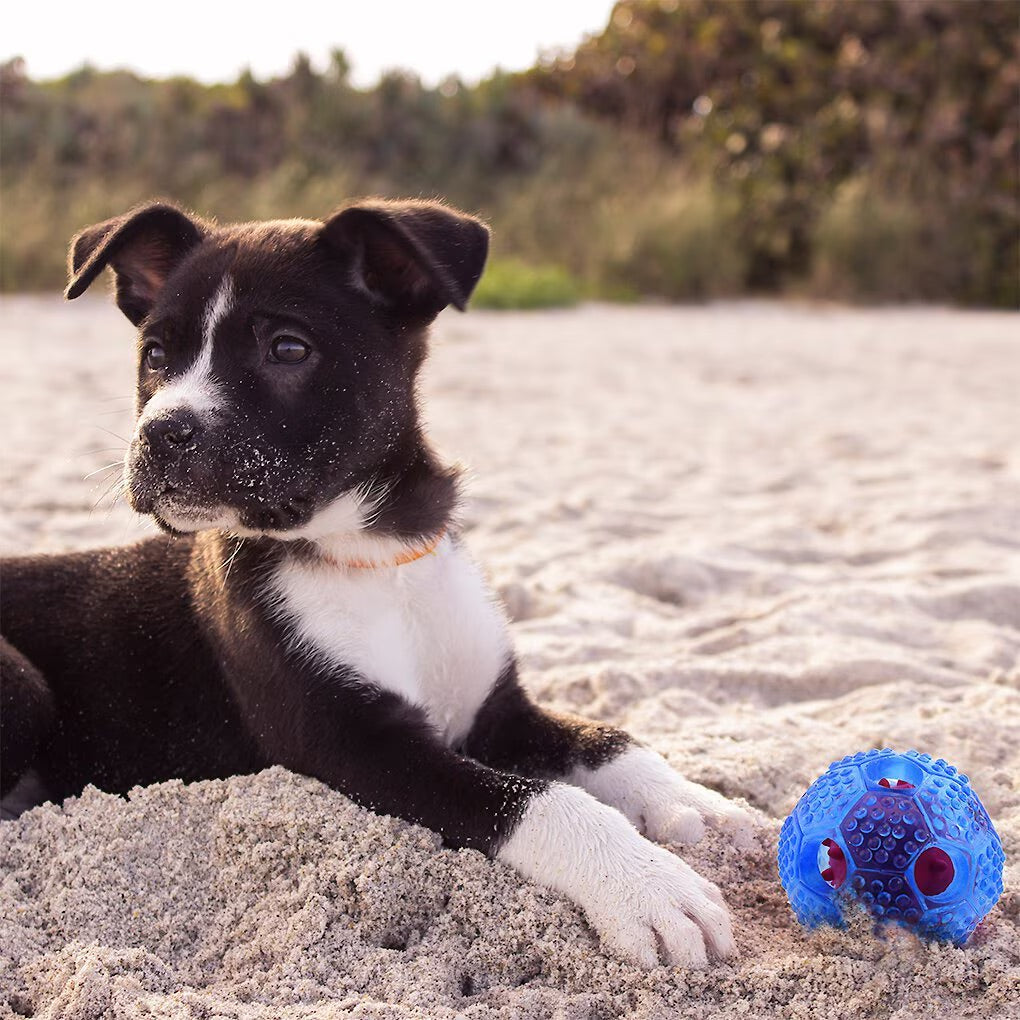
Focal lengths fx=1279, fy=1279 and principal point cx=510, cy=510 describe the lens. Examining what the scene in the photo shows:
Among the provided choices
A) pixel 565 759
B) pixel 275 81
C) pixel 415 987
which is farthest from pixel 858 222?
pixel 415 987

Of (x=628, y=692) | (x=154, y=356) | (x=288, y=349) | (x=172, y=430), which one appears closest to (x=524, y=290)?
(x=628, y=692)

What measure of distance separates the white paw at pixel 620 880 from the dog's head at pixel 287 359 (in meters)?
0.89

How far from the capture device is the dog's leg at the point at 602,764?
9.77 feet

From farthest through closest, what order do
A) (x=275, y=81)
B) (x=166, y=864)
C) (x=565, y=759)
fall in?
(x=275, y=81)
(x=565, y=759)
(x=166, y=864)

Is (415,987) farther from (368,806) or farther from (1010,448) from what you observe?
(1010,448)

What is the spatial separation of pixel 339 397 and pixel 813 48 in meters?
14.9

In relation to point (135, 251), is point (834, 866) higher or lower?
lower

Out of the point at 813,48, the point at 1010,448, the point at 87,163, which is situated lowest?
the point at 1010,448

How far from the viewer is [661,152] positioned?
17.7 m

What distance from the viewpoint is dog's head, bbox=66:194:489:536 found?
284 centimetres

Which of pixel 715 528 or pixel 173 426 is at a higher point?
pixel 173 426

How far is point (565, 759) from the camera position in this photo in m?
3.24

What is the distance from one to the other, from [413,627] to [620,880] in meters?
0.85

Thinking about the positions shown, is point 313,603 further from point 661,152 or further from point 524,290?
point 661,152
